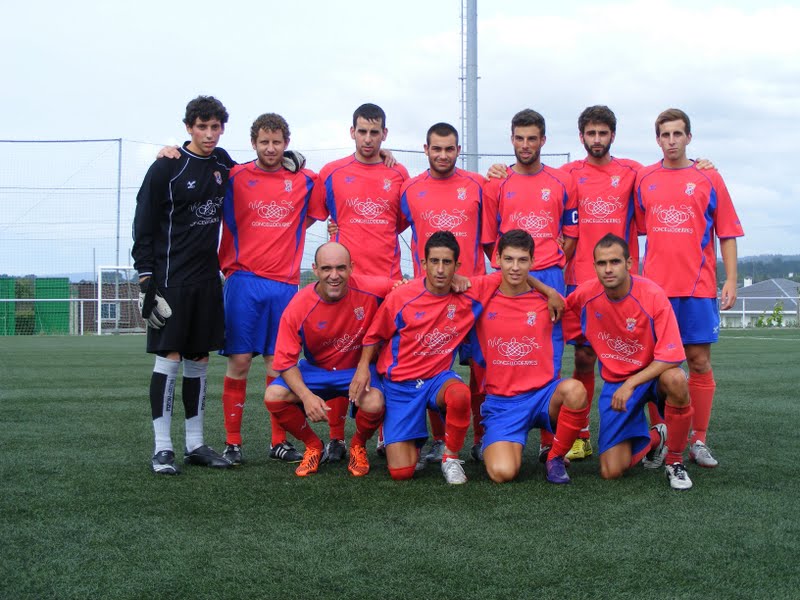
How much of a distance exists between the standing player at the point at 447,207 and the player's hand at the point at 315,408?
0.82m

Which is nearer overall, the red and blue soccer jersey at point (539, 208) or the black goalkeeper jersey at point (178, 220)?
the black goalkeeper jersey at point (178, 220)

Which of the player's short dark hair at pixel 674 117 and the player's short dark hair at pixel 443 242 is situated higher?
the player's short dark hair at pixel 674 117

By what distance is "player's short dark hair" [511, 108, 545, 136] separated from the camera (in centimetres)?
484

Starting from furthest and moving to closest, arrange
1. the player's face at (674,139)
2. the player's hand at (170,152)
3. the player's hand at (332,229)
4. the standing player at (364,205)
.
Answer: the player's hand at (332,229)
the standing player at (364,205)
the player's face at (674,139)
the player's hand at (170,152)

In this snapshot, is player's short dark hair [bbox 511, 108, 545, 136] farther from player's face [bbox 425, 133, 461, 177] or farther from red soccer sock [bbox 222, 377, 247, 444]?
red soccer sock [bbox 222, 377, 247, 444]

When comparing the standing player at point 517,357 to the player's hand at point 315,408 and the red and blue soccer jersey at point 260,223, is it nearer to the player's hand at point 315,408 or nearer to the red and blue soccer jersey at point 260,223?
the player's hand at point 315,408

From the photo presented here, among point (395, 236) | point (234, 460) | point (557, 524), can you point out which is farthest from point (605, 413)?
point (234, 460)

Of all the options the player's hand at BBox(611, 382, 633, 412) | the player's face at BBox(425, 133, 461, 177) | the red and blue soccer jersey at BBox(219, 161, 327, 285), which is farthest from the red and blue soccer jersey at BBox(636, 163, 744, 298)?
the red and blue soccer jersey at BBox(219, 161, 327, 285)

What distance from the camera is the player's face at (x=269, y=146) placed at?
4.87 metres

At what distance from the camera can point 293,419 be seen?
462 centimetres

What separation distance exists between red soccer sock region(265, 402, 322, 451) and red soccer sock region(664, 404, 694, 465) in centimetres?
179

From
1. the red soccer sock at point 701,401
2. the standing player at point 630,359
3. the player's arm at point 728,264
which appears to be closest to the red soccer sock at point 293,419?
the standing player at point 630,359

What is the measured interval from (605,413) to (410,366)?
1040mm

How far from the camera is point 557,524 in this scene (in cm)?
333
